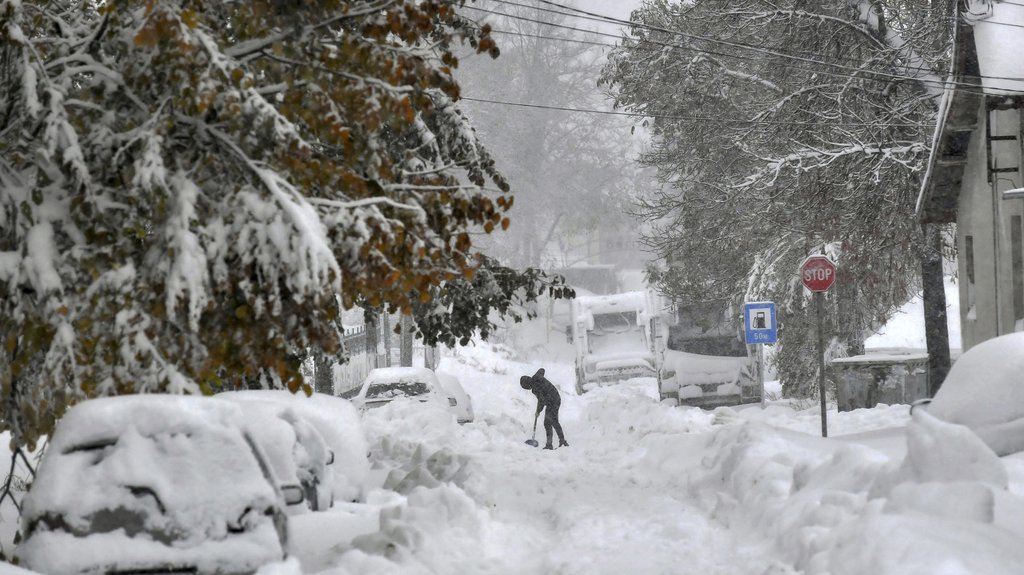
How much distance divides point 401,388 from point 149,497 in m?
17.1

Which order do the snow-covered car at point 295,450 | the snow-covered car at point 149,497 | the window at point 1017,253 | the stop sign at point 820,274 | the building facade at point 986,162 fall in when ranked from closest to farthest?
the snow-covered car at point 149,497, the snow-covered car at point 295,450, the stop sign at point 820,274, the building facade at point 986,162, the window at point 1017,253

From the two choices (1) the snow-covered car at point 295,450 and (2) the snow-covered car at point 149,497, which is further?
(1) the snow-covered car at point 295,450

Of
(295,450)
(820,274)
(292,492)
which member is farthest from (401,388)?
(292,492)

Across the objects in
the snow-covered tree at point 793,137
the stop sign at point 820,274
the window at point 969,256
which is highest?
the snow-covered tree at point 793,137

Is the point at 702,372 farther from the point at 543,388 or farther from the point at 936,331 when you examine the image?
the point at 543,388

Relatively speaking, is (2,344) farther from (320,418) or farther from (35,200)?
(320,418)

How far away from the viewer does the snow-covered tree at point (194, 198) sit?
7.46 m

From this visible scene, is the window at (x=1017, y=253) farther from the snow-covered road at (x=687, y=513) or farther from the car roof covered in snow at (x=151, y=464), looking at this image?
the car roof covered in snow at (x=151, y=464)

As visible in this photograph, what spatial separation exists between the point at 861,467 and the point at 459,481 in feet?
17.0

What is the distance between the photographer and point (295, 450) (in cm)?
889

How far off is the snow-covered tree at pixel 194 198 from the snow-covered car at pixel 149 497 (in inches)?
43.1

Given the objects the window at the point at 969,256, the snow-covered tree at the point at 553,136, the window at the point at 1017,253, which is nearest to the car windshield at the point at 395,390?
the window at the point at 1017,253

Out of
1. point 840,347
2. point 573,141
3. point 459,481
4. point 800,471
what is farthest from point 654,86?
point 573,141

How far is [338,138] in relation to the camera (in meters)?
8.23
